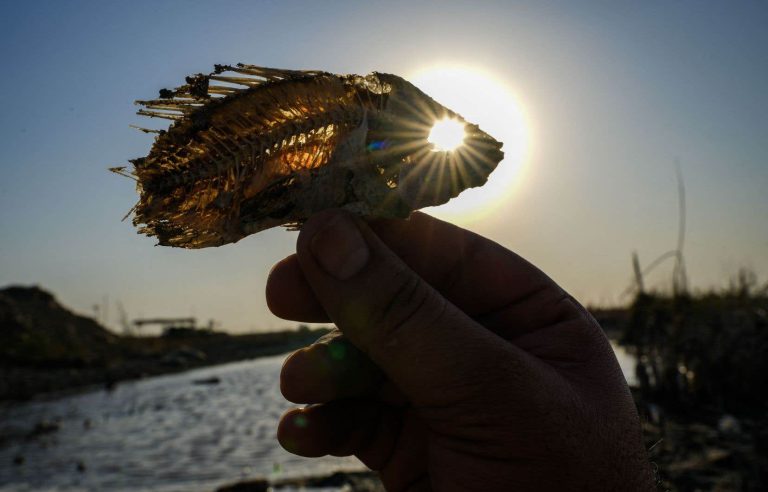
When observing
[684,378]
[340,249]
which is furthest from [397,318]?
[684,378]

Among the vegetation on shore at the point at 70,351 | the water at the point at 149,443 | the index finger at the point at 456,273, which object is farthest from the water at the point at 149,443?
the index finger at the point at 456,273

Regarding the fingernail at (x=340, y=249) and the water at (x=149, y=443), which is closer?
the fingernail at (x=340, y=249)

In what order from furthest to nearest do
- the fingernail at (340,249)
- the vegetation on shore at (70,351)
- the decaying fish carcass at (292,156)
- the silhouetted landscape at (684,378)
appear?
the vegetation on shore at (70,351) → the silhouetted landscape at (684,378) → the decaying fish carcass at (292,156) → the fingernail at (340,249)

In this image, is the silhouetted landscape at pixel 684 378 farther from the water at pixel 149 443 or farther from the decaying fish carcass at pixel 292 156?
the decaying fish carcass at pixel 292 156

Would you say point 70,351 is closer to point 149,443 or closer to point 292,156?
point 149,443

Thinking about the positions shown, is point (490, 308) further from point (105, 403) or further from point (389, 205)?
point (105, 403)

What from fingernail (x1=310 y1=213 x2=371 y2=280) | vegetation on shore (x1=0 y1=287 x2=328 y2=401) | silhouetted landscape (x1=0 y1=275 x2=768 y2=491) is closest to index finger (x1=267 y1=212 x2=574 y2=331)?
fingernail (x1=310 y1=213 x2=371 y2=280)

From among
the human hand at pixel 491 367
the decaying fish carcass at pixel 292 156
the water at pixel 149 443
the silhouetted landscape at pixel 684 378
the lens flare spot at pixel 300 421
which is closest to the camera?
the human hand at pixel 491 367
